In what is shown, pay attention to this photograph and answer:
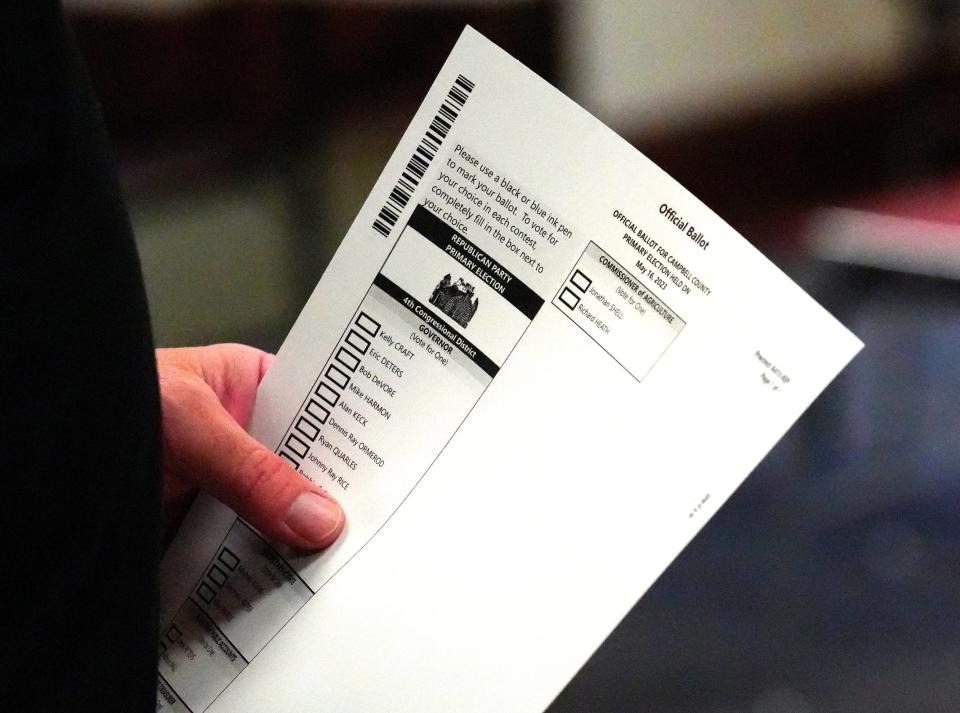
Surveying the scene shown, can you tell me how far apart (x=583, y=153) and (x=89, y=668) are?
236 mm

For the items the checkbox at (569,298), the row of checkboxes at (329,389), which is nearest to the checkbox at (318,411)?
the row of checkboxes at (329,389)

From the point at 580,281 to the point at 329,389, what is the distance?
12 cm

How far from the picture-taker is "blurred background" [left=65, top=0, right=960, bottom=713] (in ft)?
4.16

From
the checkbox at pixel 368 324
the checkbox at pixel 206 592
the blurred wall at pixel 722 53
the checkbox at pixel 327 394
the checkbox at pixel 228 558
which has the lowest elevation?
the checkbox at pixel 206 592

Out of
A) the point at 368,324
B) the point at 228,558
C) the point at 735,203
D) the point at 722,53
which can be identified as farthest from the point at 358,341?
the point at 722,53

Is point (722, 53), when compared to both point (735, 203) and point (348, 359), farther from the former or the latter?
point (348, 359)

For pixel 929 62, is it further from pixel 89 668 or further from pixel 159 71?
pixel 89 668

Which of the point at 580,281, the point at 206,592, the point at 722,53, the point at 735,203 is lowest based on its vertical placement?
the point at 206,592

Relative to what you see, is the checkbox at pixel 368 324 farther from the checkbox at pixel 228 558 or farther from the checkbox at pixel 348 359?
the checkbox at pixel 228 558

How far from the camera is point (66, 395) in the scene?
28 centimetres

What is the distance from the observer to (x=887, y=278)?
1.70 m

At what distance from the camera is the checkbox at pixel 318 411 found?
0.46m

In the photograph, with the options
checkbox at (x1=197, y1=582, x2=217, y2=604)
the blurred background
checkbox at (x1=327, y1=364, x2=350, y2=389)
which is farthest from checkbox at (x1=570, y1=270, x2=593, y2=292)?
the blurred background

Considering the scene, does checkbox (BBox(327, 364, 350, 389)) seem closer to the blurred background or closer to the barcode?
the barcode
